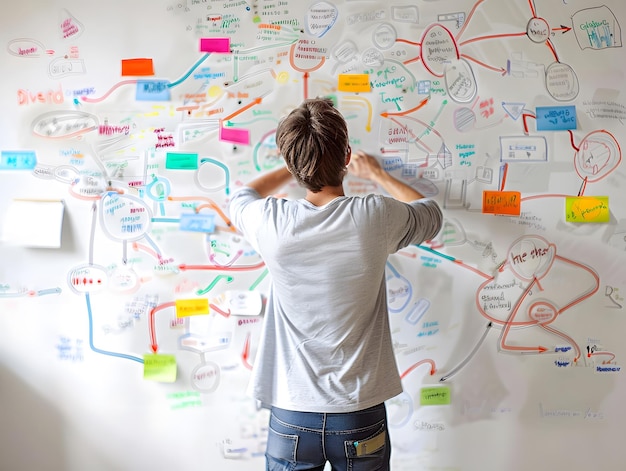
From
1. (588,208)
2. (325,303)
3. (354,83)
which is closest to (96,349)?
(325,303)

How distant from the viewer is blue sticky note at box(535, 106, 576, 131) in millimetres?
1785

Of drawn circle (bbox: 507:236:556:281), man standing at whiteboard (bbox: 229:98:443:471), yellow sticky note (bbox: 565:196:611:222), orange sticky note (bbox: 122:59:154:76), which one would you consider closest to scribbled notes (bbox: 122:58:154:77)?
Answer: orange sticky note (bbox: 122:59:154:76)

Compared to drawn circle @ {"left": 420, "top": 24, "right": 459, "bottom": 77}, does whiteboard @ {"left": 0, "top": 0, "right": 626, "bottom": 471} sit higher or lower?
lower

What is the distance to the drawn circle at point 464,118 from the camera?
1.79m

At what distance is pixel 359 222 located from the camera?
1.35 m

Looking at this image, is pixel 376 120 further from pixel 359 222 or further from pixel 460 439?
pixel 460 439

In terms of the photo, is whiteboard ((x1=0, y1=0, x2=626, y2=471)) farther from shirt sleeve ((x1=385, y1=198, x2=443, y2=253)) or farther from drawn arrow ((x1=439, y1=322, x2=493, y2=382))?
shirt sleeve ((x1=385, y1=198, x2=443, y2=253))

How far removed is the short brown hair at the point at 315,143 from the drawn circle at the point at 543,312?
892 millimetres

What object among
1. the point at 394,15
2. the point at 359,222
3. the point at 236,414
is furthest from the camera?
the point at 236,414

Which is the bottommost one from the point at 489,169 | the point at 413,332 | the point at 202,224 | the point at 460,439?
the point at 460,439

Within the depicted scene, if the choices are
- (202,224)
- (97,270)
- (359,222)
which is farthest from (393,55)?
(97,270)

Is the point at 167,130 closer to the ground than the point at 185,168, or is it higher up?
higher up

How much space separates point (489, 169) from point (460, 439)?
927 millimetres

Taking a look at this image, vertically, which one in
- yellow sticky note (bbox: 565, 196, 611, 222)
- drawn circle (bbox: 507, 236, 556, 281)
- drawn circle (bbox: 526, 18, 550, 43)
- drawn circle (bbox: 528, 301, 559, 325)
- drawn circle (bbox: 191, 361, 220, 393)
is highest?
drawn circle (bbox: 526, 18, 550, 43)
